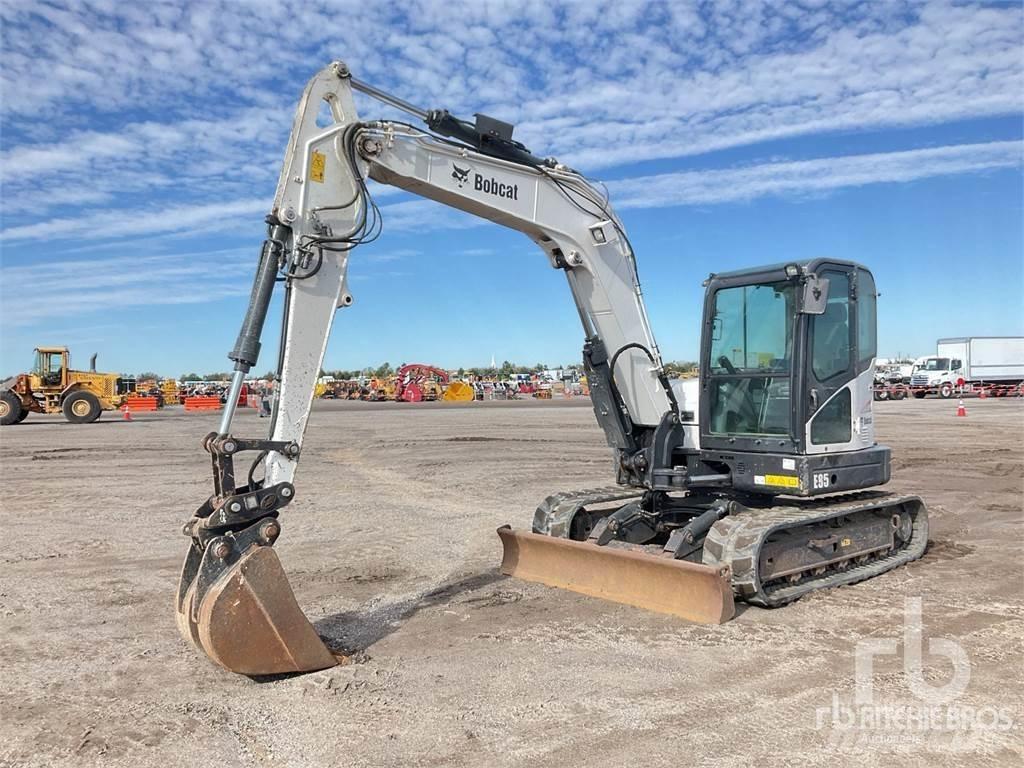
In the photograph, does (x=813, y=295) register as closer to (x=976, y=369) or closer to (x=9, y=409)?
(x=9, y=409)

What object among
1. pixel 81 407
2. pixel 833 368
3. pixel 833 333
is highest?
pixel 833 333

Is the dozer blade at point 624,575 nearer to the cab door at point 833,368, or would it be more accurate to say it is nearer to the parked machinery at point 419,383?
the cab door at point 833,368

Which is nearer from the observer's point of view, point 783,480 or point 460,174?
point 460,174

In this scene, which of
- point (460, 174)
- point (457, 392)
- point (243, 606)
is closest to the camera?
point (243, 606)

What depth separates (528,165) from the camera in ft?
21.6

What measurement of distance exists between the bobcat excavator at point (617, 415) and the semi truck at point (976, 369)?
4311 centimetres

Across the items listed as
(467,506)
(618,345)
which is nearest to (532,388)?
(467,506)

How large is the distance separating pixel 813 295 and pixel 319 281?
13.5 feet

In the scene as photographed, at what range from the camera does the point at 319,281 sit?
5395 millimetres

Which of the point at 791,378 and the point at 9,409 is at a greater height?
the point at 791,378

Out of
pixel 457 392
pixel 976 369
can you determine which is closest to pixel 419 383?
pixel 457 392

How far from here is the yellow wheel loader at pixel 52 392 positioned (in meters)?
29.4

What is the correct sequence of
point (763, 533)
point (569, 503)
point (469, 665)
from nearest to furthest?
point (469, 665) < point (763, 533) < point (569, 503)

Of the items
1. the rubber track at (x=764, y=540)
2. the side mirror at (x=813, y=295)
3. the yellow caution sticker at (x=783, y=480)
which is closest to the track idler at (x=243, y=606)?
Answer: the rubber track at (x=764, y=540)
